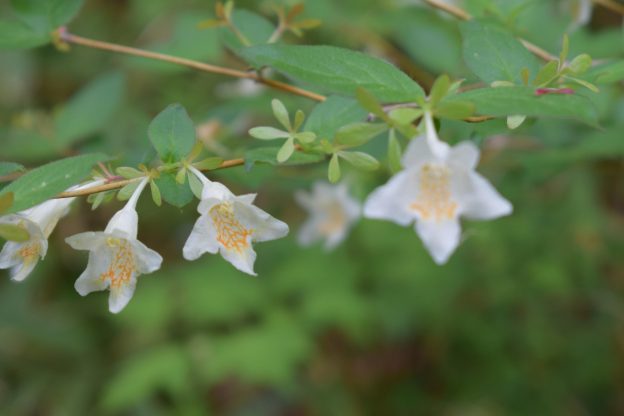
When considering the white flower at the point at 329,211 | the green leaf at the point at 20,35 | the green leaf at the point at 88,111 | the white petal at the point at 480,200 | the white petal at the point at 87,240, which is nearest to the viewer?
the white petal at the point at 480,200

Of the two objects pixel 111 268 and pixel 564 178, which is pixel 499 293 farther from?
pixel 111 268

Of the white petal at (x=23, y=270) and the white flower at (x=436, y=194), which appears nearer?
the white flower at (x=436, y=194)

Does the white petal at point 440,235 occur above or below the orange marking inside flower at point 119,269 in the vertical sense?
above

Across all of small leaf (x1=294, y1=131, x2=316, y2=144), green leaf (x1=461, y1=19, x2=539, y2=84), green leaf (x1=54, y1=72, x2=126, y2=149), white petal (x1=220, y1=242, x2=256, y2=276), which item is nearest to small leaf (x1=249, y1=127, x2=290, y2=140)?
small leaf (x1=294, y1=131, x2=316, y2=144)

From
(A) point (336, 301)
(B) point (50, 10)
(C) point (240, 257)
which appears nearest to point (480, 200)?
(C) point (240, 257)

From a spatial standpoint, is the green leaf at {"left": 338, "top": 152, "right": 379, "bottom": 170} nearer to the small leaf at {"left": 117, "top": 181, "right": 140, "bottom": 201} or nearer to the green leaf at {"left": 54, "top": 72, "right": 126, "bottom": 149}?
the small leaf at {"left": 117, "top": 181, "right": 140, "bottom": 201}

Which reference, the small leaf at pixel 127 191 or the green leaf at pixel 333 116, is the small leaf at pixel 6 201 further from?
the green leaf at pixel 333 116

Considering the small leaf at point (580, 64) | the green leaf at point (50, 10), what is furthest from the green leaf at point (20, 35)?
the small leaf at point (580, 64)

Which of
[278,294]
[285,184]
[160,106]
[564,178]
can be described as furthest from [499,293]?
[160,106]
